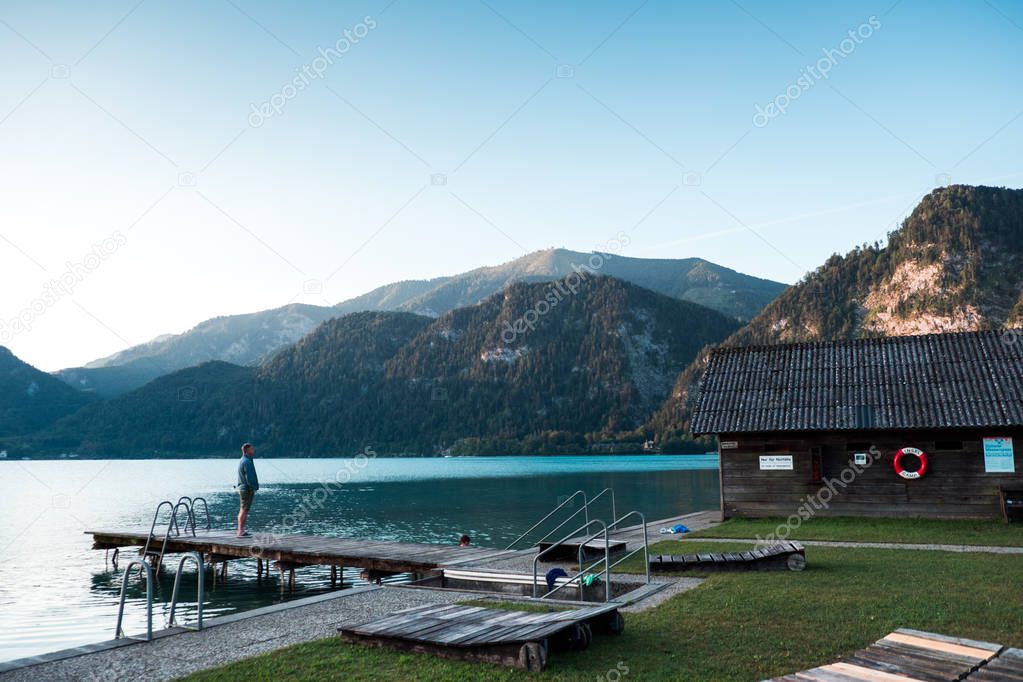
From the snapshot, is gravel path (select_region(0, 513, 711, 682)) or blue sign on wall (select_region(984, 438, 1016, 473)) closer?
gravel path (select_region(0, 513, 711, 682))

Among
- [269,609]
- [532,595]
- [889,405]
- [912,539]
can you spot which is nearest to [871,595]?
[532,595]

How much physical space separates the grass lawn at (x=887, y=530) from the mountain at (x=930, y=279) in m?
123

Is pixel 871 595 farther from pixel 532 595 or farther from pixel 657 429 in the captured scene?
pixel 657 429

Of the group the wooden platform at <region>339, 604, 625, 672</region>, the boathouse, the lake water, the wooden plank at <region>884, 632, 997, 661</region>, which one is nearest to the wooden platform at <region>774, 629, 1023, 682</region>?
the wooden plank at <region>884, 632, 997, 661</region>

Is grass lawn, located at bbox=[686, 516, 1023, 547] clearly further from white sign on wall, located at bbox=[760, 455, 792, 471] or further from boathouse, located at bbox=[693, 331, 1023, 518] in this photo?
white sign on wall, located at bbox=[760, 455, 792, 471]

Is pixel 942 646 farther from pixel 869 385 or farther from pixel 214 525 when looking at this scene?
pixel 214 525

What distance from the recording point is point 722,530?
22.1 m

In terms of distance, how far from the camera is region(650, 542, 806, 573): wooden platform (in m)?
14.5

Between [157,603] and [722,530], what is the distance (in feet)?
52.8

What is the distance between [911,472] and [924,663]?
17362mm

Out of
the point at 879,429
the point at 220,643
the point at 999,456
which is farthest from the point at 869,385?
the point at 220,643

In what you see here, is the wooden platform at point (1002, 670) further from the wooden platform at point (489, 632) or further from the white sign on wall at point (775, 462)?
the white sign on wall at point (775, 462)

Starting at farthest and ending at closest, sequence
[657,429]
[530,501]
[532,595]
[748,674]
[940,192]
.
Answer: [657,429]
[940,192]
[530,501]
[532,595]
[748,674]

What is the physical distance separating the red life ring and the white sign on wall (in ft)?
9.94
